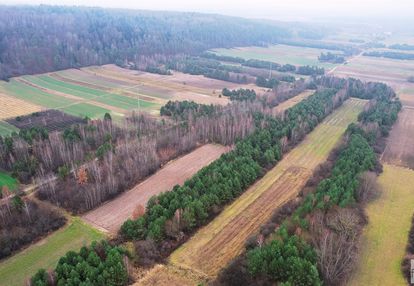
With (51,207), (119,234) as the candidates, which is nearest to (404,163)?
(119,234)

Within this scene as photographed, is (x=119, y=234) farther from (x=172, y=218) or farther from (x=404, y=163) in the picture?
(x=404, y=163)

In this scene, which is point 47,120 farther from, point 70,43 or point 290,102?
point 70,43

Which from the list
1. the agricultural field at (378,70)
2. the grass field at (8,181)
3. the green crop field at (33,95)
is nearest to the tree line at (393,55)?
the agricultural field at (378,70)

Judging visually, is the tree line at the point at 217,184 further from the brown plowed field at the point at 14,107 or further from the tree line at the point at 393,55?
Answer: the tree line at the point at 393,55

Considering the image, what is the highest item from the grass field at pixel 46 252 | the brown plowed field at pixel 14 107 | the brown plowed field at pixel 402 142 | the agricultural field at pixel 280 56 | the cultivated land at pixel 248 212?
the agricultural field at pixel 280 56

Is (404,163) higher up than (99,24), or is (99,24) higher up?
(99,24)
